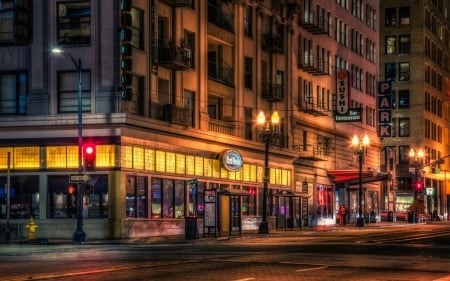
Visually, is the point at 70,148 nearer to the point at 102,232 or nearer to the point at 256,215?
the point at 102,232

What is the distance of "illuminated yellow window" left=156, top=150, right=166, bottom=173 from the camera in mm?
48969

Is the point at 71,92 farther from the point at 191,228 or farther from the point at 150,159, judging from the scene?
the point at 191,228

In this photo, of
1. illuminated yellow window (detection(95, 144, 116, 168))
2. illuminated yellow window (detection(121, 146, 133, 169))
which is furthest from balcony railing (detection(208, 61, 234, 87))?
illuminated yellow window (detection(95, 144, 116, 168))

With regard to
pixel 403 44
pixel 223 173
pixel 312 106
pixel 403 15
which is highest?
pixel 403 15

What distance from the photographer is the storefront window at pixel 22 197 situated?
46.4m

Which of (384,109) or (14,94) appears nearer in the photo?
(14,94)

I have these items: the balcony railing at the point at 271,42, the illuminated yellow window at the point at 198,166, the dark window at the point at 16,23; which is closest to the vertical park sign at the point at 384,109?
the balcony railing at the point at 271,42

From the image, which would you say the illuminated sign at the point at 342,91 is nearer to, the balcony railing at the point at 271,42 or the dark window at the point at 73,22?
the balcony railing at the point at 271,42

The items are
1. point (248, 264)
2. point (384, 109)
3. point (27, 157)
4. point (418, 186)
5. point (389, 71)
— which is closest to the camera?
point (248, 264)

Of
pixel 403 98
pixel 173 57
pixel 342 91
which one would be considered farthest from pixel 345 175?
pixel 403 98

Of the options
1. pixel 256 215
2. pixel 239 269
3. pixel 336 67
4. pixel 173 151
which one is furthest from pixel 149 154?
pixel 336 67

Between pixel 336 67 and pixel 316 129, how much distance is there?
760 cm

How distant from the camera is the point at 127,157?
151ft

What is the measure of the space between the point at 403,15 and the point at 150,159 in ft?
236
